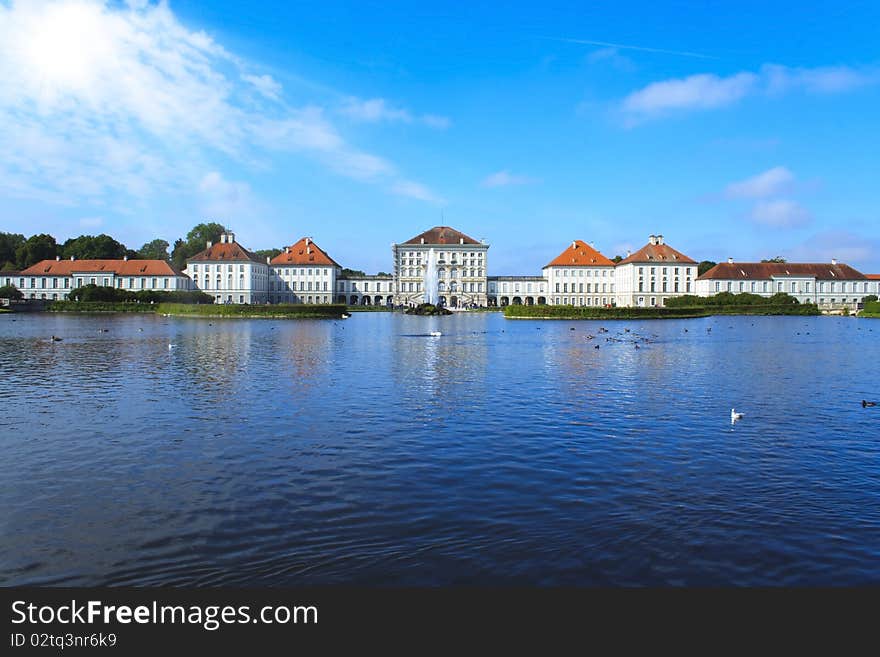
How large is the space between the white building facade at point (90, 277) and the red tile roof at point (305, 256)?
776 inches

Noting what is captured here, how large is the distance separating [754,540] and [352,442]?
22.3 ft

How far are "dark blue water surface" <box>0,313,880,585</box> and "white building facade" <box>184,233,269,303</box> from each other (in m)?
93.6

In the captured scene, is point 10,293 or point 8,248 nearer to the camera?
point 10,293

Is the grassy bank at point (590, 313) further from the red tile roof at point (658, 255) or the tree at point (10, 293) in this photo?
the tree at point (10, 293)

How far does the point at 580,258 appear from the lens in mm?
122312

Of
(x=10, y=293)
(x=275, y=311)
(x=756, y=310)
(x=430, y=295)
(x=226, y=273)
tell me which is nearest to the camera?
(x=275, y=311)

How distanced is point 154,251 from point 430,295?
242ft

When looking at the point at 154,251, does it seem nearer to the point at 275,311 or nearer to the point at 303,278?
the point at 303,278

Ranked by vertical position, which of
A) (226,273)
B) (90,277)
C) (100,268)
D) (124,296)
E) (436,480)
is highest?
(100,268)

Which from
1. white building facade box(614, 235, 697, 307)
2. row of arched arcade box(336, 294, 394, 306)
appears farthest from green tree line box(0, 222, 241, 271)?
white building facade box(614, 235, 697, 307)

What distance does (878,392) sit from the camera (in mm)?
18062

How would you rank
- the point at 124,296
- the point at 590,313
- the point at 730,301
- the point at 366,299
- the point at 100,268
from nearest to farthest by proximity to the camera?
the point at 590,313
the point at 124,296
the point at 730,301
the point at 100,268
the point at 366,299

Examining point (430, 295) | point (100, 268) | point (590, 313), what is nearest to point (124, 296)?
point (100, 268)

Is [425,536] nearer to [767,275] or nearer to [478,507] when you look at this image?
[478,507]
